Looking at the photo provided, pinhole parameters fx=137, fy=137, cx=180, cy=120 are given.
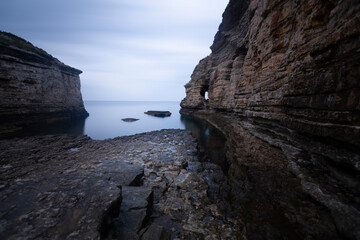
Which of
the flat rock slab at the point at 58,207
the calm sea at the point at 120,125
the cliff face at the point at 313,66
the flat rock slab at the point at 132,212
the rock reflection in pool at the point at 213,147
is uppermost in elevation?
the cliff face at the point at 313,66

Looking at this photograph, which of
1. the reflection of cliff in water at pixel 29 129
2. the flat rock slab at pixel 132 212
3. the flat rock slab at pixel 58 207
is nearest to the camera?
the flat rock slab at pixel 58 207

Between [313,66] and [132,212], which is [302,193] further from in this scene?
[132,212]

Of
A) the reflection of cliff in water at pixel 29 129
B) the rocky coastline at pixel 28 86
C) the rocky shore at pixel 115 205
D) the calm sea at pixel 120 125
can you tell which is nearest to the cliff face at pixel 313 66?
the rocky shore at pixel 115 205

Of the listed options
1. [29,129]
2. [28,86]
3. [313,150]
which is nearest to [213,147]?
[313,150]

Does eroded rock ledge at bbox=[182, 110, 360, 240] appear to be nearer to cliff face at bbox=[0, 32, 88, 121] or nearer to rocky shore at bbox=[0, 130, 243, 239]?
rocky shore at bbox=[0, 130, 243, 239]

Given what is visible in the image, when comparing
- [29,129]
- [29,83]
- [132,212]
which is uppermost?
[29,83]

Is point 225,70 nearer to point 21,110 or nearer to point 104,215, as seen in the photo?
point 104,215

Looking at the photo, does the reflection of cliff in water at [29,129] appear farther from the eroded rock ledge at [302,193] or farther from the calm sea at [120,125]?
the eroded rock ledge at [302,193]

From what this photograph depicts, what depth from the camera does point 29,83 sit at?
61.2 feet

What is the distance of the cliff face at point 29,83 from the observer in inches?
629

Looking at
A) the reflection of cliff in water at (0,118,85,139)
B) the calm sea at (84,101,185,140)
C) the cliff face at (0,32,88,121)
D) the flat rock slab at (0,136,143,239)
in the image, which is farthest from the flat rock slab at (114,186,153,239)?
the cliff face at (0,32,88,121)

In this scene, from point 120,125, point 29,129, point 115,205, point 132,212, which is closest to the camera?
point 115,205

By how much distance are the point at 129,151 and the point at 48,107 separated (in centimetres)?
2288

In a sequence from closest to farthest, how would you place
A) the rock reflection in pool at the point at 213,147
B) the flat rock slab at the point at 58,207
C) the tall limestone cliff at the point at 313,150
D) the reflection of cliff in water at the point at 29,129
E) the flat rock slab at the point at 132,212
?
1. the flat rock slab at the point at 58,207
2. the tall limestone cliff at the point at 313,150
3. the flat rock slab at the point at 132,212
4. the rock reflection in pool at the point at 213,147
5. the reflection of cliff in water at the point at 29,129
